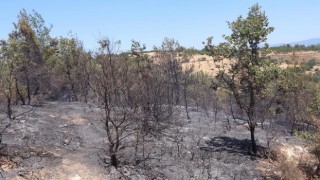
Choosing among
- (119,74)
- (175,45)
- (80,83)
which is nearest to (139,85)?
(119,74)

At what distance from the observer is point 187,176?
820 inches

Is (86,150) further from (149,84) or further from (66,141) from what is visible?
(149,84)

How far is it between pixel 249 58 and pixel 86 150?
11.9 metres

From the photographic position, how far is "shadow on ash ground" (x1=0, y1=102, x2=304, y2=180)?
19.2 metres

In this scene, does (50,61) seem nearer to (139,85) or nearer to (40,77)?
(40,77)

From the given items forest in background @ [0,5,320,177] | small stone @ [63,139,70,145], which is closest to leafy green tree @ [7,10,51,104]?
forest in background @ [0,5,320,177]

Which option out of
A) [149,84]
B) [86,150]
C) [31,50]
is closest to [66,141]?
[86,150]

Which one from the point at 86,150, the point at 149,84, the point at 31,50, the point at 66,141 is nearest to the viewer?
the point at 86,150

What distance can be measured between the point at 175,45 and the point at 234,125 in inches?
505

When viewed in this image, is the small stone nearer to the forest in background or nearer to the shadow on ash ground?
the shadow on ash ground

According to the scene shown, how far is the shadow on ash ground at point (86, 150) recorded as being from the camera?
1925cm

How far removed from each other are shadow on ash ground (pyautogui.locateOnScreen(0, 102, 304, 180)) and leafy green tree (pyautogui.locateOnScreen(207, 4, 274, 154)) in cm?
303

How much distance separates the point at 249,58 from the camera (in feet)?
80.6

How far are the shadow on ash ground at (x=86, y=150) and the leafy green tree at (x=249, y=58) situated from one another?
9.95 feet
